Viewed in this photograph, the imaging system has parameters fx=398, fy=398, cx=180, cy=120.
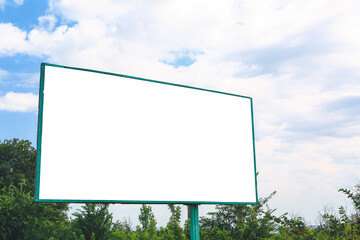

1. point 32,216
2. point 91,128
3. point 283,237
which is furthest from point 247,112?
point 32,216

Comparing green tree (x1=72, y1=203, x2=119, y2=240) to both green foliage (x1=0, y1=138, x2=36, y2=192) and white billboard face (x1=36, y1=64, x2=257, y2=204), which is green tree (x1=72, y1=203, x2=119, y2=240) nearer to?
white billboard face (x1=36, y1=64, x2=257, y2=204)

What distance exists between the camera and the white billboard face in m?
5.63

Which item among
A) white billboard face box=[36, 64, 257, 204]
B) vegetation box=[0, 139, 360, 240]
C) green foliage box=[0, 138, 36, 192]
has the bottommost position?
vegetation box=[0, 139, 360, 240]

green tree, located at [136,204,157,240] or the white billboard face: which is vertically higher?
the white billboard face

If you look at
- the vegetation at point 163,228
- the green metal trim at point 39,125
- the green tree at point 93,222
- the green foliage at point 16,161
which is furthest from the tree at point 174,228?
the green foliage at point 16,161

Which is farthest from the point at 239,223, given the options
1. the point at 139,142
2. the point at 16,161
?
the point at 16,161

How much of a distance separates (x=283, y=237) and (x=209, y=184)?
4266 millimetres

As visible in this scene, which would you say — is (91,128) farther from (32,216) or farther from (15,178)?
(15,178)

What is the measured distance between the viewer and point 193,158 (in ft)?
22.6

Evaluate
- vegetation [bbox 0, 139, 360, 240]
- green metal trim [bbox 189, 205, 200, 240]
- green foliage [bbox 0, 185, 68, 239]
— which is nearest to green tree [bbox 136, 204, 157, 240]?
vegetation [bbox 0, 139, 360, 240]

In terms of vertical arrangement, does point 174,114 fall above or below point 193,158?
above

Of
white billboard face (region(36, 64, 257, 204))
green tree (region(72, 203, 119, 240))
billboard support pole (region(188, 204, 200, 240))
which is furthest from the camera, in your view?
green tree (region(72, 203, 119, 240))

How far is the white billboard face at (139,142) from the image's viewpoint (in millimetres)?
5633

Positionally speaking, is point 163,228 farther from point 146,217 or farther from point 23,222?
point 23,222
